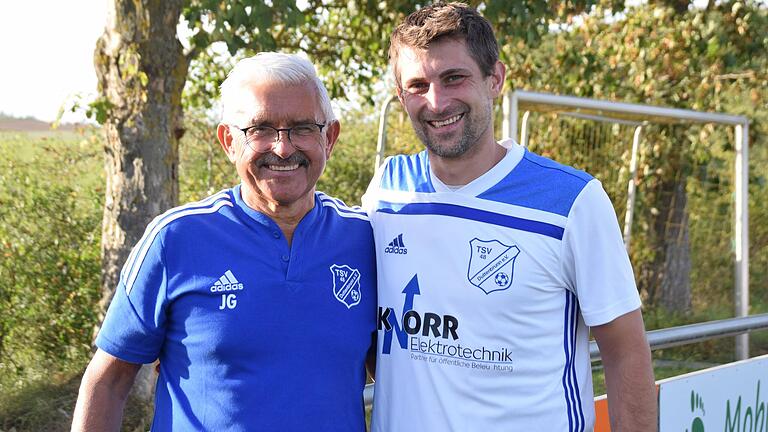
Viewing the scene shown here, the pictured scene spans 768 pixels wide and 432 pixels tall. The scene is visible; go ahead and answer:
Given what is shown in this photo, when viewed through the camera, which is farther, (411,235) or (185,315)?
(411,235)

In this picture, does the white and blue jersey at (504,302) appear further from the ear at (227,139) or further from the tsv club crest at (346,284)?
the ear at (227,139)

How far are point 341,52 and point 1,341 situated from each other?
3.91 metres

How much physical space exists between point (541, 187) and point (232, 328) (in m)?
0.90

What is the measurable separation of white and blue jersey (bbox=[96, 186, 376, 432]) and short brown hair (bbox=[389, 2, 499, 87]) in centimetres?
66

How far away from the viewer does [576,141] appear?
943cm

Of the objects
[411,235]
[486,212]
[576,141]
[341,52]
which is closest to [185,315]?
[411,235]

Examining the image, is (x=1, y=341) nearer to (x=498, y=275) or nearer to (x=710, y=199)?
(x=498, y=275)

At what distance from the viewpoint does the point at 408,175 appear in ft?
9.52

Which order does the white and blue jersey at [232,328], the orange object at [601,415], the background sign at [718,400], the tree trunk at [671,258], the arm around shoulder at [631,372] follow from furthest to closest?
the tree trunk at [671,258]
the background sign at [718,400]
the orange object at [601,415]
the arm around shoulder at [631,372]
the white and blue jersey at [232,328]

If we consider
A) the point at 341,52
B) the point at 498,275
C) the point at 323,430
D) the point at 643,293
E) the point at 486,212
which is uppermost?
the point at 341,52

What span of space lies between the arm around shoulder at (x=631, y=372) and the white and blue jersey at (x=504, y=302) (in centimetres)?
6

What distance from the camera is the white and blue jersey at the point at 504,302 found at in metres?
2.56

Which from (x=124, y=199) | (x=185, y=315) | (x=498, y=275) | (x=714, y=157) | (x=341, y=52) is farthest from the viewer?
(x=714, y=157)

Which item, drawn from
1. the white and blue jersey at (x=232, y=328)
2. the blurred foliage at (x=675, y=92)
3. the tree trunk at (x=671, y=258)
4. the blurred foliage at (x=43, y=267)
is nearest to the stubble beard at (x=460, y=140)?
the white and blue jersey at (x=232, y=328)
